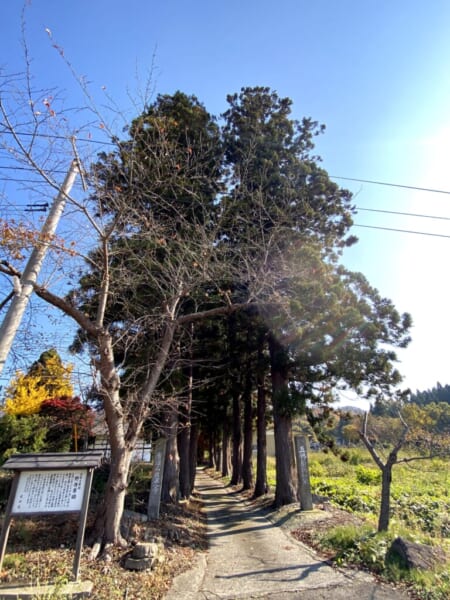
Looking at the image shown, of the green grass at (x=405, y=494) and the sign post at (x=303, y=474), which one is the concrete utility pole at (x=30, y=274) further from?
the sign post at (x=303, y=474)

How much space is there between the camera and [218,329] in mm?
13578

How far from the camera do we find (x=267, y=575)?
5.27 metres

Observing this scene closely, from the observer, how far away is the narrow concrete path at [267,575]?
4.55 m

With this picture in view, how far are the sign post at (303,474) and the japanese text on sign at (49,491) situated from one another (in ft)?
21.2

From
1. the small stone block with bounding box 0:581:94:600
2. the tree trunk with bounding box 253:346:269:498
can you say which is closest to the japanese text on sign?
the small stone block with bounding box 0:581:94:600

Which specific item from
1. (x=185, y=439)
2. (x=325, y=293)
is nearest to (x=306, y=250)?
(x=325, y=293)

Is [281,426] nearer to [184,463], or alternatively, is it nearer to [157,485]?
[157,485]

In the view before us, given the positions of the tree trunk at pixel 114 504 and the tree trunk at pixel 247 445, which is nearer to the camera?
the tree trunk at pixel 114 504

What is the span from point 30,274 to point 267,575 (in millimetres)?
5677

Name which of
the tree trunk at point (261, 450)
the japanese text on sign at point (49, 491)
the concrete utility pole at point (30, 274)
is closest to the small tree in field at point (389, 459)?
the japanese text on sign at point (49, 491)

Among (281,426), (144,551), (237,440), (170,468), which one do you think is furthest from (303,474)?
(237,440)

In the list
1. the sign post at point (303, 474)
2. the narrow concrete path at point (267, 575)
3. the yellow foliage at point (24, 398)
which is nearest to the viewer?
the narrow concrete path at point (267, 575)

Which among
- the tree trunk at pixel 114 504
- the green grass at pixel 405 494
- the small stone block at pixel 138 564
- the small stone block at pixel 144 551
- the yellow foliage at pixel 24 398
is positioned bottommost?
the green grass at pixel 405 494

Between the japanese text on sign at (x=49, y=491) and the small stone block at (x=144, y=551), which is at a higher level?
the japanese text on sign at (x=49, y=491)
